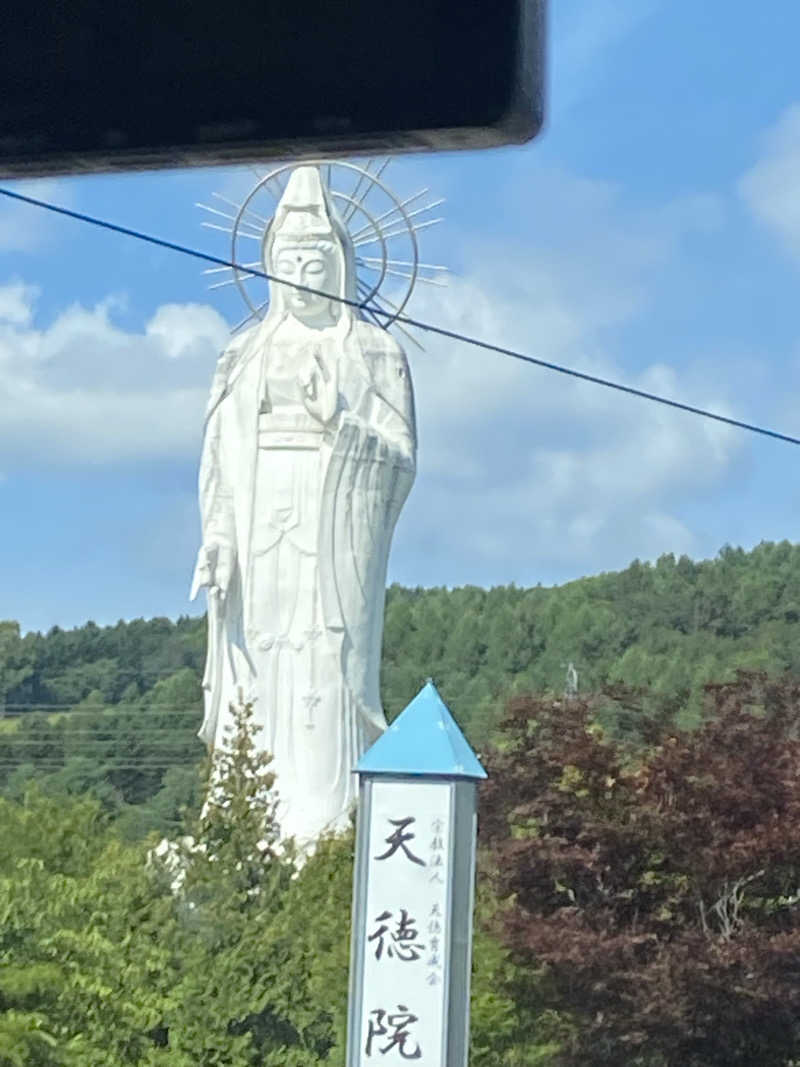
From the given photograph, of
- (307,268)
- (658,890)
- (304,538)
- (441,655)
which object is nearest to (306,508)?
(304,538)

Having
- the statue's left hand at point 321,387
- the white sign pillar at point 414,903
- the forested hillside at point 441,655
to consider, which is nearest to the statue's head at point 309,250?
the statue's left hand at point 321,387

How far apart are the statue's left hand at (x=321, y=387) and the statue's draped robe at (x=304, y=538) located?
2.9 inches

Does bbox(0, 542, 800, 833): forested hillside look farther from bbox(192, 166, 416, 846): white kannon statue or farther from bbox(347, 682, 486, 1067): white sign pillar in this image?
bbox(347, 682, 486, 1067): white sign pillar

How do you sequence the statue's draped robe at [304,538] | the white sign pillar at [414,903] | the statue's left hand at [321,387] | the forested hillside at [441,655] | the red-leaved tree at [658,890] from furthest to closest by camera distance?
the forested hillside at [441,655], the statue's draped robe at [304,538], the statue's left hand at [321,387], the red-leaved tree at [658,890], the white sign pillar at [414,903]

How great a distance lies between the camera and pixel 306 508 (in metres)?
18.4

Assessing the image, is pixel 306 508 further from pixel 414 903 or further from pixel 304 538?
pixel 414 903

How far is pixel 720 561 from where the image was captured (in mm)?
52844

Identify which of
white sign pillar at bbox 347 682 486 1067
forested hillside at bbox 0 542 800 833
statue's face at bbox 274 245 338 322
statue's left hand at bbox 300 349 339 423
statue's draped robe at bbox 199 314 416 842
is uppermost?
forested hillside at bbox 0 542 800 833

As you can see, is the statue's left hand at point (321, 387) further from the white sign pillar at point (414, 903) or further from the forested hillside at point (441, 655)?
the forested hillside at point (441, 655)

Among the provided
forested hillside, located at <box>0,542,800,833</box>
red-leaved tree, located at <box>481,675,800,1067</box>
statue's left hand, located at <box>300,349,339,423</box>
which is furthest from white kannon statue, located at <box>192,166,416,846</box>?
forested hillside, located at <box>0,542,800,833</box>

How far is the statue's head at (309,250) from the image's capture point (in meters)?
18.1

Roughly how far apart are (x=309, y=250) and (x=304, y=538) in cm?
254

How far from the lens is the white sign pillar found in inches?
425

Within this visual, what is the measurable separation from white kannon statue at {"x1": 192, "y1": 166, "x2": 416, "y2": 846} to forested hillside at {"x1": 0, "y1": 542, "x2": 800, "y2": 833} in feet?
61.1
